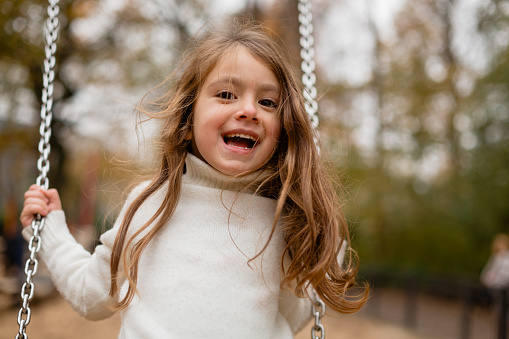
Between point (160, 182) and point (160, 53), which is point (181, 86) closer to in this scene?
point (160, 182)

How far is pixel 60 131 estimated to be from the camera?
975 centimetres

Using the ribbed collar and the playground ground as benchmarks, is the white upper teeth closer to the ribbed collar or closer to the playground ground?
the ribbed collar

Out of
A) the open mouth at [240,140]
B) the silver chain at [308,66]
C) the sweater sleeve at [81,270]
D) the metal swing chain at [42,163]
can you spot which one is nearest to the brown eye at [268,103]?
the open mouth at [240,140]

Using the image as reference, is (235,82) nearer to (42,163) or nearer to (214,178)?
(214,178)

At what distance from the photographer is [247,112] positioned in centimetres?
150

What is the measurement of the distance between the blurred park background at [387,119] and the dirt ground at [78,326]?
0.33 metres

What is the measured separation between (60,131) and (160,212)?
892 centimetres

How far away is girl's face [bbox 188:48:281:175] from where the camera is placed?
154cm

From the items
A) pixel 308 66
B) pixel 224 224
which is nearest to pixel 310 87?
pixel 308 66

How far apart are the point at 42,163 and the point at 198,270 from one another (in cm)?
76

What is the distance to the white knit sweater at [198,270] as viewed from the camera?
Result: 148 centimetres


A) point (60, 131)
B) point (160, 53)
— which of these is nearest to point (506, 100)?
point (160, 53)

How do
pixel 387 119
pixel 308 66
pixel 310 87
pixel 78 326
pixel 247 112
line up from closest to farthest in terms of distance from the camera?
pixel 247 112
pixel 310 87
pixel 308 66
pixel 78 326
pixel 387 119

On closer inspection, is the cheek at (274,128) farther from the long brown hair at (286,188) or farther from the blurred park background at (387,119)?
the blurred park background at (387,119)
